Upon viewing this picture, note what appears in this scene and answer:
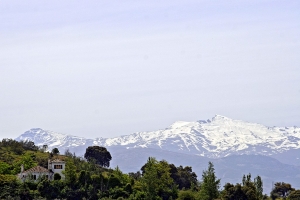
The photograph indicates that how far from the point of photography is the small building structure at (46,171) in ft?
395

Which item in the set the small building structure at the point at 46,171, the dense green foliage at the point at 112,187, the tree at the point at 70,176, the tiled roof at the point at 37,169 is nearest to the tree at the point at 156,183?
the dense green foliage at the point at 112,187

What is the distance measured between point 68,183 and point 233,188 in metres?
26.4

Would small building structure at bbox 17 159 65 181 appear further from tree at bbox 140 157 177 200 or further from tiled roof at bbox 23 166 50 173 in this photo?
tree at bbox 140 157 177 200

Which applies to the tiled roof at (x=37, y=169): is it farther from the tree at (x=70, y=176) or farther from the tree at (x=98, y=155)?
the tree at (x=98, y=155)

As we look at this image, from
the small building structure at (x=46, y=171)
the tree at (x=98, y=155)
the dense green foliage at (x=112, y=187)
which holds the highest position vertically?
the tree at (x=98, y=155)

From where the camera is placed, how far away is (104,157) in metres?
180

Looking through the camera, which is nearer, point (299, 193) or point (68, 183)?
point (68, 183)

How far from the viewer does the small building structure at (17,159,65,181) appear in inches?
4745

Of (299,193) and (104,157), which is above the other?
(104,157)

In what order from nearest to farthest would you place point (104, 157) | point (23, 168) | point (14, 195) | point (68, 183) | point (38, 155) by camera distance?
point (14, 195) < point (68, 183) < point (23, 168) < point (38, 155) < point (104, 157)

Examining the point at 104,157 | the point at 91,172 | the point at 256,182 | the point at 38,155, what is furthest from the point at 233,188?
the point at 104,157

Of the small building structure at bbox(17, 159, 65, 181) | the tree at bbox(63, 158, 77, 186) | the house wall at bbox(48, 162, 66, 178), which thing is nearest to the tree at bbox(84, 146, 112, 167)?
the small building structure at bbox(17, 159, 65, 181)

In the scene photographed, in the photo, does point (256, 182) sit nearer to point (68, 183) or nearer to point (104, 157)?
point (68, 183)

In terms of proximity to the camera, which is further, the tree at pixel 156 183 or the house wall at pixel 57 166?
the house wall at pixel 57 166
